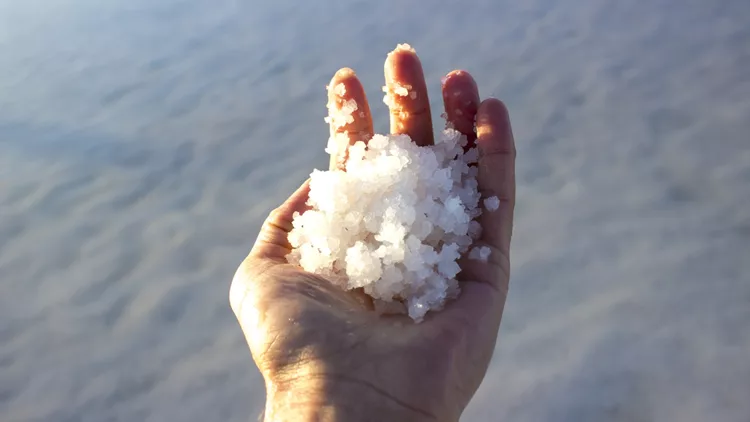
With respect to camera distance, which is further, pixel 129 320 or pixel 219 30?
pixel 219 30

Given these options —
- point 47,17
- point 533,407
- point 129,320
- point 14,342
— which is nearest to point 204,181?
point 129,320

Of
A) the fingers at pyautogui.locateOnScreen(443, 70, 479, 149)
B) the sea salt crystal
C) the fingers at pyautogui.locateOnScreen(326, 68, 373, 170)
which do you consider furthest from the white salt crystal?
the fingers at pyautogui.locateOnScreen(326, 68, 373, 170)

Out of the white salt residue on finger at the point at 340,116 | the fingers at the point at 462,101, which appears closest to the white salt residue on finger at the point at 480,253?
the fingers at the point at 462,101

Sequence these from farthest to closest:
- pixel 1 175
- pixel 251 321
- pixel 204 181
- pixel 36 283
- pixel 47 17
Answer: pixel 47 17 < pixel 1 175 < pixel 204 181 < pixel 36 283 < pixel 251 321

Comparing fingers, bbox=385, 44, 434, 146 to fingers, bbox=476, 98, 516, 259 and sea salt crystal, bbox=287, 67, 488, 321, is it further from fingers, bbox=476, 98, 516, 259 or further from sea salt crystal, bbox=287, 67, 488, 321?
fingers, bbox=476, 98, 516, 259

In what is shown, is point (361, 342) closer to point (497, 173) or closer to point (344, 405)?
point (344, 405)

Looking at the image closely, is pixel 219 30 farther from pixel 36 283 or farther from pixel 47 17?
pixel 36 283
